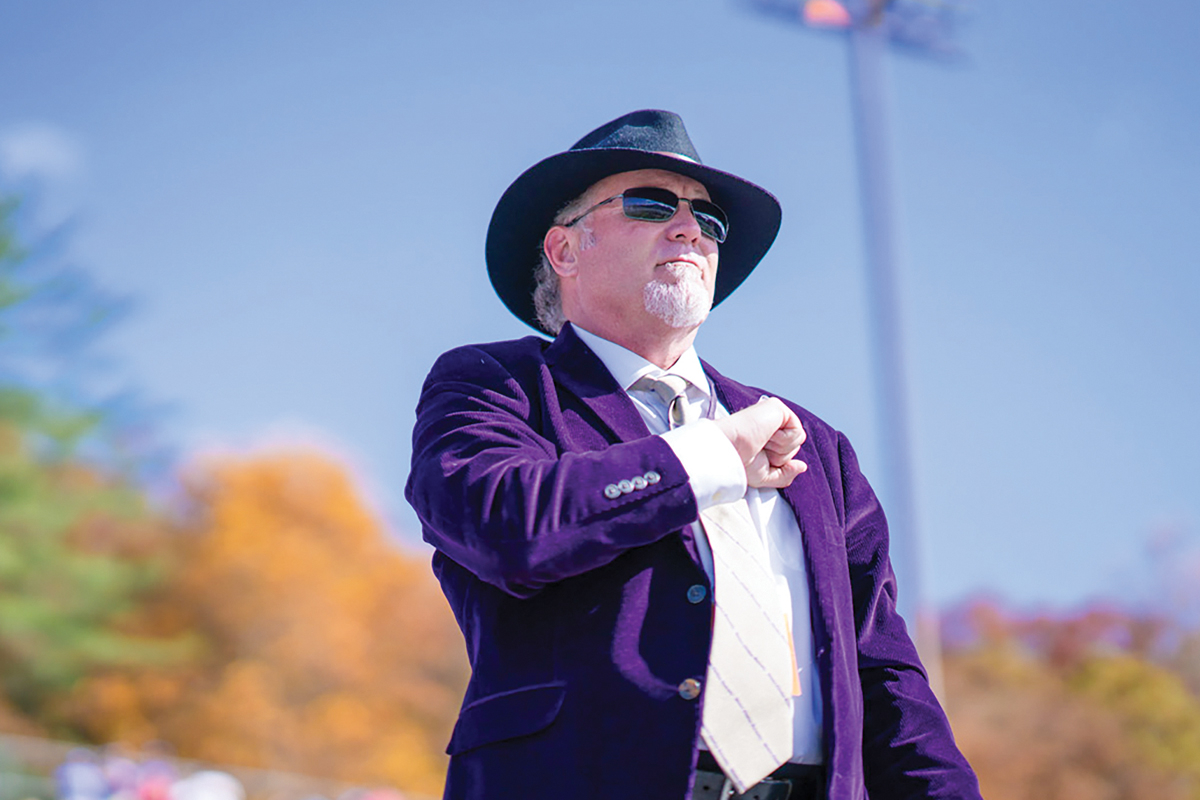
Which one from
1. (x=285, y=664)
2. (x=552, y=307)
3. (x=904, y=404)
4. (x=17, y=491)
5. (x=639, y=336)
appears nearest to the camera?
(x=639, y=336)

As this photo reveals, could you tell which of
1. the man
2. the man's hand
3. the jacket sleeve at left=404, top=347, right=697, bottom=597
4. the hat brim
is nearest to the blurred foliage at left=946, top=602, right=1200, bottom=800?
the hat brim

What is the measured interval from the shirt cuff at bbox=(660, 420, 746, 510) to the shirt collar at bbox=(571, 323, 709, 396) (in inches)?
13.8

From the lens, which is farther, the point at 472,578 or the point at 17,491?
the point at 17,491

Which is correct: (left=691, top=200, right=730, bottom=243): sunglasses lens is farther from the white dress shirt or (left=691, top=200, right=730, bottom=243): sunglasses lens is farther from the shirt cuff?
the shirt cuff

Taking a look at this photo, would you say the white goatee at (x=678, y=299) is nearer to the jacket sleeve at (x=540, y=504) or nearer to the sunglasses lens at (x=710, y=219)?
the sunglasses lens at (x=710, y=219)

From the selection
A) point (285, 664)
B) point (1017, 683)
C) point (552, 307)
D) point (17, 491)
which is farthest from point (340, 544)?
point (552, 307)

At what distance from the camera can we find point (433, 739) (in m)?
30.5

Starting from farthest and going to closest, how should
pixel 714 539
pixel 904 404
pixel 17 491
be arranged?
pixel 17 491, pixel 904 404, pixel 714 539

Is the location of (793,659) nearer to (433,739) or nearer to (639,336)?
(639,336)

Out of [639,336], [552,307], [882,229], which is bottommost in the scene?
[639,336]

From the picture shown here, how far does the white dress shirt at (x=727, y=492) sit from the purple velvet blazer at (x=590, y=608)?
3cm

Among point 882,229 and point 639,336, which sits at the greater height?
point 882,229

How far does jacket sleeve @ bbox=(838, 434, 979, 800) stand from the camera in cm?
199

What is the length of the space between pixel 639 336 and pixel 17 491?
2706cm
